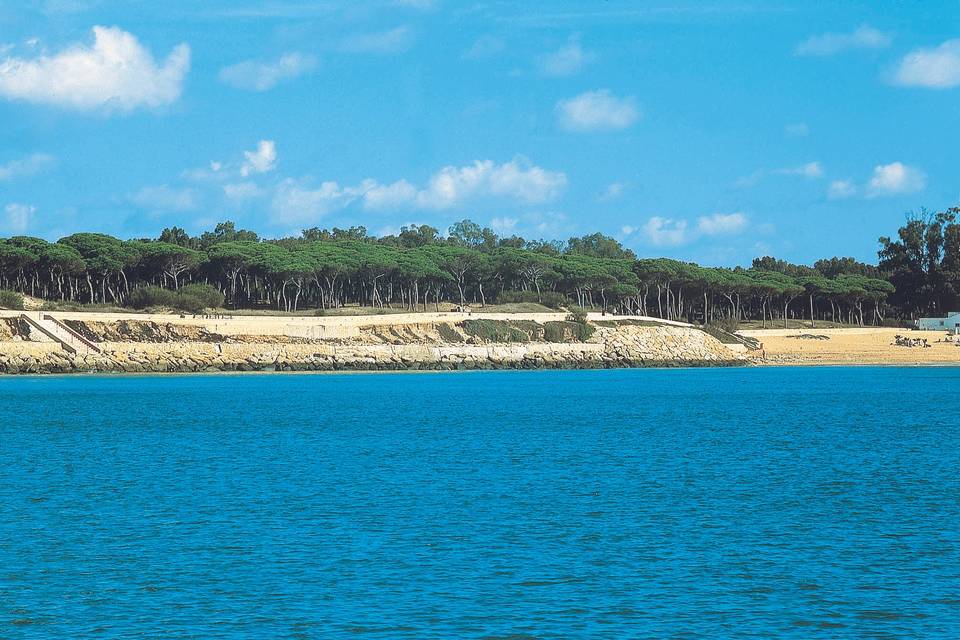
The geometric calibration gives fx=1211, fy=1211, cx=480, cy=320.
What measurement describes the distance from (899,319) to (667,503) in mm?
150921

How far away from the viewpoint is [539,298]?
5561 inches

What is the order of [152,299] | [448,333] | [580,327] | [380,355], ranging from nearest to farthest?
[380,355], [448,333], [152,299], [580,327]

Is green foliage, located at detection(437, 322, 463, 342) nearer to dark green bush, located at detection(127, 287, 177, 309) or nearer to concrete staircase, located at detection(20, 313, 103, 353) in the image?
dark green bush, located at detection(127, 287, 177, 309)

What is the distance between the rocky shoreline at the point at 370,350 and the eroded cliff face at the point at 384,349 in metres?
0.08

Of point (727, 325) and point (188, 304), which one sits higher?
point (188, 304)

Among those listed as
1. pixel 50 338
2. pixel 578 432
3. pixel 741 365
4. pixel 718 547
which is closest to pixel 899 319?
pixel 741 365

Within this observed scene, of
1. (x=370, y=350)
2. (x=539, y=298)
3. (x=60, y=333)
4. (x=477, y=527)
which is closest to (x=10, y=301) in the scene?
(x=60, y=333)

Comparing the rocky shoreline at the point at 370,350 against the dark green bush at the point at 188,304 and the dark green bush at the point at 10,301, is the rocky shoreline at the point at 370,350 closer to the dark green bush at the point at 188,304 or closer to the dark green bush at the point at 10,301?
the dark green bush at the point at 10,301

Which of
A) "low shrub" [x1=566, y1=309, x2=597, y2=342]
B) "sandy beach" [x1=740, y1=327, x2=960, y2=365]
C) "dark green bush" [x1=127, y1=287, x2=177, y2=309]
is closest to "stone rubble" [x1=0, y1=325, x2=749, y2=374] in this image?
"low shrub" [x1=566, y1=309, x2=597, y2=342]

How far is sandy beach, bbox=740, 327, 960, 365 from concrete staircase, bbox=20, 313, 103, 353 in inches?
2637

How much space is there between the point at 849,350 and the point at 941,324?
24733 millimetres

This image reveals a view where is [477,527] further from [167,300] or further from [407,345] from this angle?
[167,300]

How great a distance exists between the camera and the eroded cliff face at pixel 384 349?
95375 millimetres

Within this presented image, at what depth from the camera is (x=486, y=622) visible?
18.2 meters
